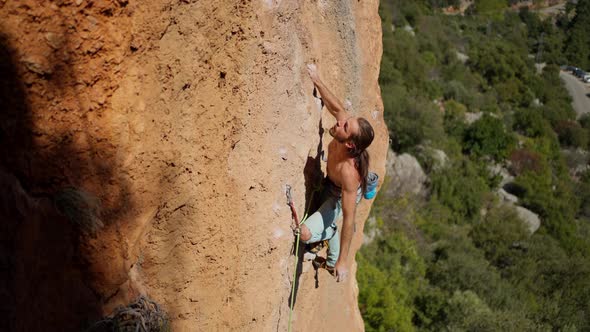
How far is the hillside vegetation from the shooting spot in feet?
41.6

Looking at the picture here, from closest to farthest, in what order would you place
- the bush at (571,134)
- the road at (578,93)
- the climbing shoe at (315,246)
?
the climbing shoe at (315,246), the bush at (571,134), the road at (578,93)

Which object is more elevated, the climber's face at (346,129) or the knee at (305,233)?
the climber's face at (346,129)

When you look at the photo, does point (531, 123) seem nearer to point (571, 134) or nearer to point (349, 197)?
point (571, 134)

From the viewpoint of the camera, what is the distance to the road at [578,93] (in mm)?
35219

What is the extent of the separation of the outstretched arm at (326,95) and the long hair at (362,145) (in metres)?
0.27

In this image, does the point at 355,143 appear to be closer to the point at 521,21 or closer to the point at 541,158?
the point at 541,158

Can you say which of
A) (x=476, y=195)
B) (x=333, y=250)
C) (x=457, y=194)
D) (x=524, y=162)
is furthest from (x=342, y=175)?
(x=524, y=162)

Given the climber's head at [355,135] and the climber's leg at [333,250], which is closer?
the climber's head at [355,135]

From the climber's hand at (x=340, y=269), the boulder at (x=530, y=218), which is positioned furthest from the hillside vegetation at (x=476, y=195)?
the climber's hand at (x=340, y=269)

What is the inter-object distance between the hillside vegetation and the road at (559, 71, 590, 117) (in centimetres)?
126

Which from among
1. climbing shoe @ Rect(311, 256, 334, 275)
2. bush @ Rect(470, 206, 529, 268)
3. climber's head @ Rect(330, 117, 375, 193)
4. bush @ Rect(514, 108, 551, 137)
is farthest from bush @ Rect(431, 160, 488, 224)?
climber's head @ Rect(330, 117, 375, 193)

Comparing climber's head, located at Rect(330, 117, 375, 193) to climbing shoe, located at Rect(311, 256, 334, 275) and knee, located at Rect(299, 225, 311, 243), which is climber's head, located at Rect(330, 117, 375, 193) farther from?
climbing shoe, located at Rect(311, 256, 334, 275)

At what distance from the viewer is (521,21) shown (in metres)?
48.0

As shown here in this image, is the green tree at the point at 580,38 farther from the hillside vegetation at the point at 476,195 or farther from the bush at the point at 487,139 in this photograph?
the bush at the point at 487,139
